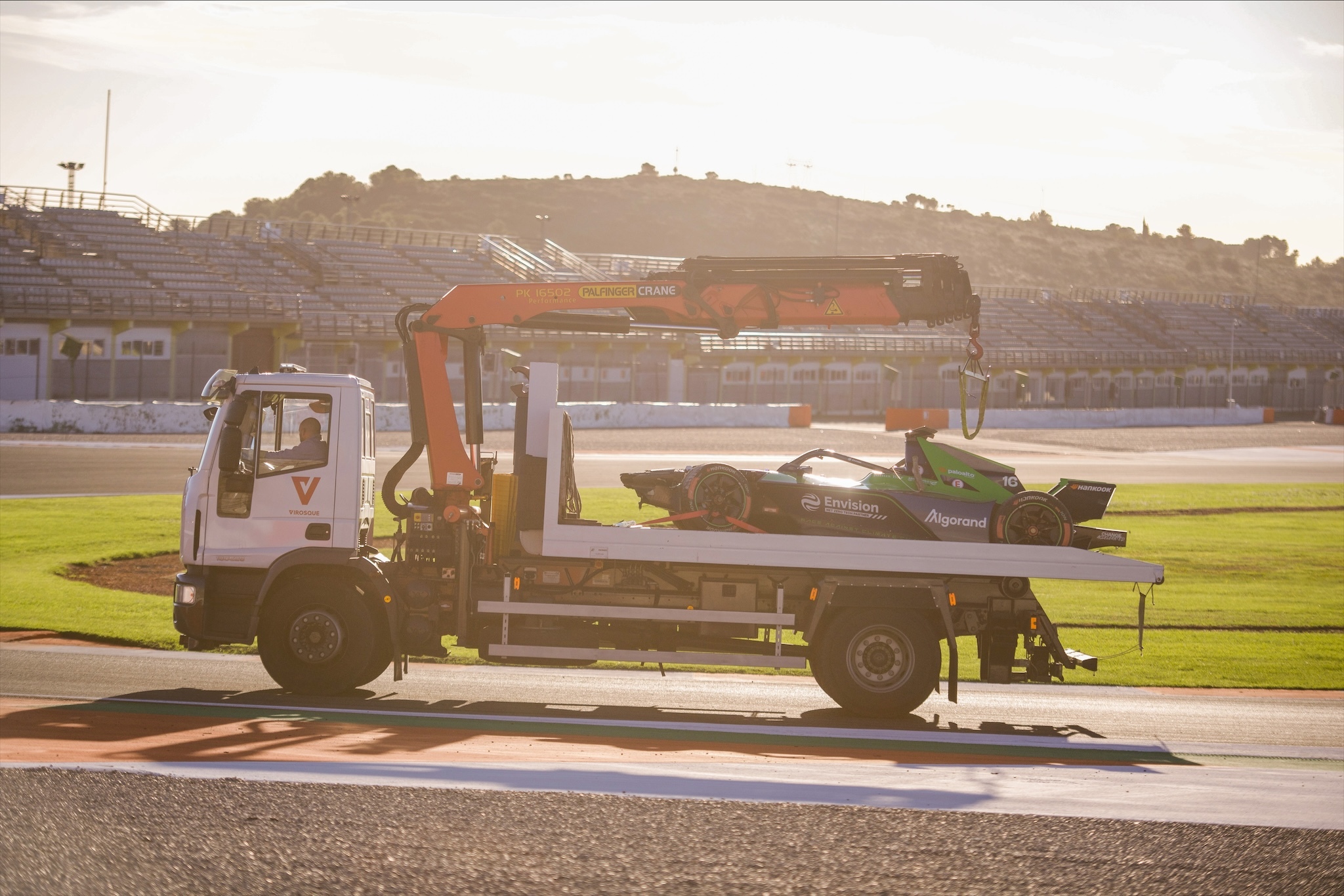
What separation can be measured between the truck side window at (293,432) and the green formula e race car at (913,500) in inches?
111

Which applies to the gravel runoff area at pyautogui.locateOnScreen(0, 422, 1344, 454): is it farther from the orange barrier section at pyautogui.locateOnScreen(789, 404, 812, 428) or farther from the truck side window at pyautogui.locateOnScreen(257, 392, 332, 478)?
the truck side window at pyautogui.locateOnScreen(257, 392, 332, 478)

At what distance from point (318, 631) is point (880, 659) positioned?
16.2ft

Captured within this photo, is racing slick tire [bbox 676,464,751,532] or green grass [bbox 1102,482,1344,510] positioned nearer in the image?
racing slick tire [bbox 676,464,751,532]

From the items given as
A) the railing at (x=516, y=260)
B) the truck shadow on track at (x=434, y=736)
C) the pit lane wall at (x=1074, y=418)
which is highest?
the railing at (x=516, y=260)

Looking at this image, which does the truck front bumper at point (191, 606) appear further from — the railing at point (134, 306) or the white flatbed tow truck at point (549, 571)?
the railing at point (134, 306)

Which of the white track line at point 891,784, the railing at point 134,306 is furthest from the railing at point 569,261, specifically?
the white track line at point 891,784

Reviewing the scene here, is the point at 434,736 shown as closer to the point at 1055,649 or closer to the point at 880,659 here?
the point at 880,659

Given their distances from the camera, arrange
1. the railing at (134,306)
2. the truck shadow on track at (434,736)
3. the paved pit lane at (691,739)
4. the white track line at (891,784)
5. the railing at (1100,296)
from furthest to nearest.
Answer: the railing at (1100,296), the railing at (134,306), the truck shadow on track at (434,736), the paved pit lane at (691,739), the white track line at (891,784)

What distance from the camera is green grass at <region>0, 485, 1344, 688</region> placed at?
1444 centimetres

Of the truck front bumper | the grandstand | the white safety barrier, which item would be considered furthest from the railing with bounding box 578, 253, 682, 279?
the truck front bumper

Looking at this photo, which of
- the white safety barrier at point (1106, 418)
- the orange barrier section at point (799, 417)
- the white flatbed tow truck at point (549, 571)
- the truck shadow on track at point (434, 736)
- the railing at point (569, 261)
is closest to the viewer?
the truck shadow on track at point (434, 736)

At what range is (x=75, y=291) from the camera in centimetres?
5491

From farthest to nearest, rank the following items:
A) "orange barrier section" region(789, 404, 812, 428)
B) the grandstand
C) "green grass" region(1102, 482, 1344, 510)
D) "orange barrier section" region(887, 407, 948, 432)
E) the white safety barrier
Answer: the white safety barrier < "orange barrier section" region(887, 407, 948, 432) < "orange barrier section" region(789, 404, 812, 428) < the grandstand < "green grass" region(1102, 482, 1344, 510)

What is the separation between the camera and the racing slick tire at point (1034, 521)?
10969 millimetres
